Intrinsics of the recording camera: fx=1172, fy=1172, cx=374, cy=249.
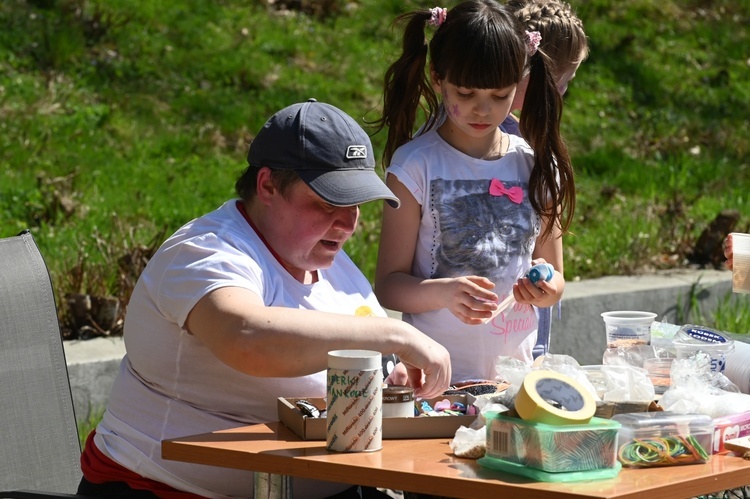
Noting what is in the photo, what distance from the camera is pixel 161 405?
256 centimetres

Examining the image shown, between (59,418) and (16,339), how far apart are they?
242 mm

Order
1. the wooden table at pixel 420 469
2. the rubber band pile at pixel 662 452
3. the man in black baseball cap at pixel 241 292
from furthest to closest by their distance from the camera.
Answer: the man in black baseball cap at pixel 241 292 → the rubber band pile at pixel 662 452 → the wooden table at pixel 420 469

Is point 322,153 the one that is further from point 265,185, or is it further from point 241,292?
point 241,292

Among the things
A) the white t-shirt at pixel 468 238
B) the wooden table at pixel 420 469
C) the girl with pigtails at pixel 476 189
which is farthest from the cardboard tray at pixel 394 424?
the white t-shirt at pixel 468 238

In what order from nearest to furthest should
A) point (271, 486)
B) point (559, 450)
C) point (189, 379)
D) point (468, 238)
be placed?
point (559, 450)
point (271, 486)
point (189, 379)
point (468, 238)

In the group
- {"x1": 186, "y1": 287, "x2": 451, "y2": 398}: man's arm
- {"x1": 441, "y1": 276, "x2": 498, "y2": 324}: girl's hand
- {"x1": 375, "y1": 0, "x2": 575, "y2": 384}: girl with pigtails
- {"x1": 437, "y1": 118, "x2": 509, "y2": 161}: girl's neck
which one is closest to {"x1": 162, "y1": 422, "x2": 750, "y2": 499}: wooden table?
{"x1": 186, "y1": 287, "x2": 451, "y2": 398}: man's arm

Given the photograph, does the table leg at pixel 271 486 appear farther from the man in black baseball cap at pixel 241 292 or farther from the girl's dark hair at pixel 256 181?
the girl's dark hair at pixel 256 181

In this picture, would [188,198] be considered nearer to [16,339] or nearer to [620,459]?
[16,339]

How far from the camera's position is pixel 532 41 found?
3281mm

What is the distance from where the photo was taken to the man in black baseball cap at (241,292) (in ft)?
7.92

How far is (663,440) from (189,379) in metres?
1.01

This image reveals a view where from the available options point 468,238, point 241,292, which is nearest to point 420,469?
point 241,292

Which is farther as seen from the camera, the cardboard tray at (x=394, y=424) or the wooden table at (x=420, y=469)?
the cardboard tray at (x=394, y=424)

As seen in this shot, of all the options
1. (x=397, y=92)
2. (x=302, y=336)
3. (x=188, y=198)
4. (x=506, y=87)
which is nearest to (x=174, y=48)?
(x=188, y=198)
